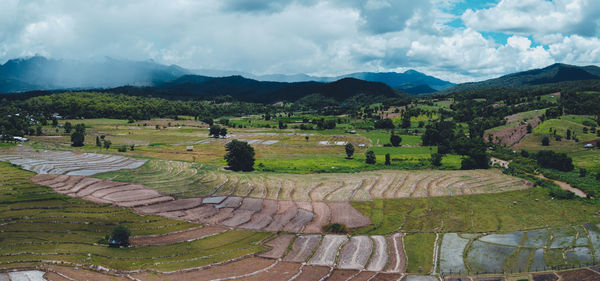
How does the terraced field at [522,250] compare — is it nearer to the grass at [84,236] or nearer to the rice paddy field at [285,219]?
the rice paddy field at [285,219]

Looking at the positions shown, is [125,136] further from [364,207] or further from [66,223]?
[364,207]

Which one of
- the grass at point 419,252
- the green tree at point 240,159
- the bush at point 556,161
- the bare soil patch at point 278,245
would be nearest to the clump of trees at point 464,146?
the bush at point 556,161

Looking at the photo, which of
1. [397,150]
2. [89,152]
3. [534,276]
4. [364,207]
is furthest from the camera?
[397,150]

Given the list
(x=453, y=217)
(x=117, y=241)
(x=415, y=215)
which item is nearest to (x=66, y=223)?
(x=117, y=241)

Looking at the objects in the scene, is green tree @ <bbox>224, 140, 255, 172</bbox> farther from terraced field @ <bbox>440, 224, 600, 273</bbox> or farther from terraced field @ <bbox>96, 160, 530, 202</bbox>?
terraced field @ <bbox>440, 224, 600, 273</bbox>

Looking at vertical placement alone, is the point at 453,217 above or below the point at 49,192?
below

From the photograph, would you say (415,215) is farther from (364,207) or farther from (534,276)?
(534,276)

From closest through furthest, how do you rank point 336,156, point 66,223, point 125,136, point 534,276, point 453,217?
point 534,276, point 66,223, point 453,217, point 336,156, point 125,136

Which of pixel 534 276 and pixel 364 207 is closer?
pixel 534 276
